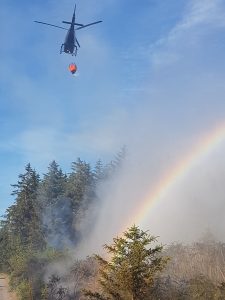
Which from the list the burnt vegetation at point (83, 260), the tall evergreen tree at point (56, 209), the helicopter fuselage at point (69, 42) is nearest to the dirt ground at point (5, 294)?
the burnt vegetation at point (83, 260)

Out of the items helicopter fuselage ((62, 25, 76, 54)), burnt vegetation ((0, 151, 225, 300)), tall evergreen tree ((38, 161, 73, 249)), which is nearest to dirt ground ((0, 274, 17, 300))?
burnt vegetation ((0, 151, 225, 300))

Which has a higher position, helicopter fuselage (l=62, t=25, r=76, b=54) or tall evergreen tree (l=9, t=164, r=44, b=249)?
tall evergreen tree (l=9, t=164, r=44, b=249)

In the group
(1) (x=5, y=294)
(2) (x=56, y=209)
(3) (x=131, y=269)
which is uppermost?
(2) (x=56, y=209)

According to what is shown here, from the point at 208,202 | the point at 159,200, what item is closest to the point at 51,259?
the point at 159,200

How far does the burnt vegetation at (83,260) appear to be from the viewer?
18.8 m

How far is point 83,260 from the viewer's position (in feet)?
137

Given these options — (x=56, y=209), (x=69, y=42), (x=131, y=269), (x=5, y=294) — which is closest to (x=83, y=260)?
(x=5, y=294)

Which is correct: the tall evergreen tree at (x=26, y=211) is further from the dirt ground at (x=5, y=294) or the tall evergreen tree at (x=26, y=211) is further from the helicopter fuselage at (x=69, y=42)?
the helicopter fuselage at (x=69, y=42)

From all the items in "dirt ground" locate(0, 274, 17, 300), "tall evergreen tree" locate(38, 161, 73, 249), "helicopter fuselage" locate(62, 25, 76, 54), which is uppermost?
"tall evergreen tree" locate(38, 161, 73, 249)

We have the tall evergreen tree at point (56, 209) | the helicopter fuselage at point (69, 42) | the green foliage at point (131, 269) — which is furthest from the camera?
the tall evergreen tree at point (56, 209)

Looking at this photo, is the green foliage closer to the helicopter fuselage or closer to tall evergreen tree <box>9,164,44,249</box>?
the helicopter fuselage

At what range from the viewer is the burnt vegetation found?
18.8 m

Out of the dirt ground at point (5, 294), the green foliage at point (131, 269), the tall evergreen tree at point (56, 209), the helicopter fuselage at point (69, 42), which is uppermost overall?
the tall evergreen tree at point (56, 209)

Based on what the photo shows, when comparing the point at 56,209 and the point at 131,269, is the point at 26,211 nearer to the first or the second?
the point at 56,209
